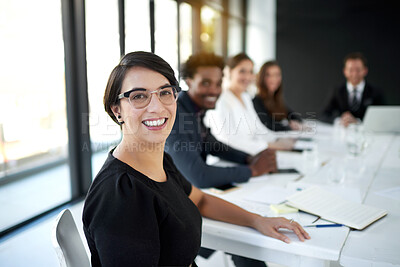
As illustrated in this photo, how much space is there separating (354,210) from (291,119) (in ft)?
9.15

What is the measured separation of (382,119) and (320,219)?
2.42 m

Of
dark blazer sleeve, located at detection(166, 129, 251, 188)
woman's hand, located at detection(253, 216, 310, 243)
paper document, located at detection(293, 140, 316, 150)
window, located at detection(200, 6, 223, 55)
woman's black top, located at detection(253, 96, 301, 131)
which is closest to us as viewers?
woman's hand, located at detection(253, 216, 310, 243)

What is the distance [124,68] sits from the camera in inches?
42.8

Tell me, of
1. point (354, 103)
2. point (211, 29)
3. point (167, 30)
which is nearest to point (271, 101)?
point (354, 103)

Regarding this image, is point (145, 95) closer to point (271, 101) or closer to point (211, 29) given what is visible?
point (271, 101)

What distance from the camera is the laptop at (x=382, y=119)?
Answer: 3275 millimetres

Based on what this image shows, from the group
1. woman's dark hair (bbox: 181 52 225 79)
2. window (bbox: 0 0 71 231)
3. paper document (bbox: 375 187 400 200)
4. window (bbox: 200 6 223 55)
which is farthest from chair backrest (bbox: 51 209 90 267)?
window (bbox: 200 6 223 55)

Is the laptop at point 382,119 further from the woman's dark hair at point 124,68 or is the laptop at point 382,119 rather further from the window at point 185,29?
the woman's dark hair at point 124,68

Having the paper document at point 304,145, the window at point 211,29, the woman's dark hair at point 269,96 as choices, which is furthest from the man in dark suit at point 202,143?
the window at point 211,29

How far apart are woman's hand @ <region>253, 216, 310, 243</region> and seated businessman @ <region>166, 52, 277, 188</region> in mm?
509

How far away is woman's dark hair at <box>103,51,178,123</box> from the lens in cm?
109

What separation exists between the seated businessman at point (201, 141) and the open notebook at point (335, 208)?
0.42 meters

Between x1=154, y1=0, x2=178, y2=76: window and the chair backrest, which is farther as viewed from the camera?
x1=154, y1=0, x2=178, y2=76: window

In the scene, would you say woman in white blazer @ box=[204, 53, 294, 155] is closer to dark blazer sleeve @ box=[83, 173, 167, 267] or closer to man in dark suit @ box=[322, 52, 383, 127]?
man in dark suit @ box=[322, 52, 383, 127]
